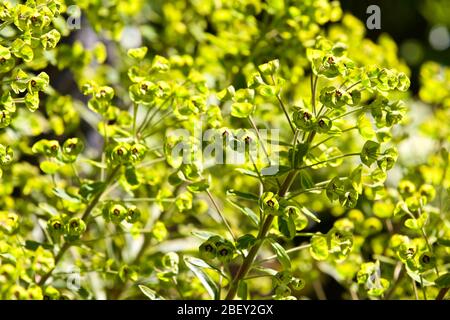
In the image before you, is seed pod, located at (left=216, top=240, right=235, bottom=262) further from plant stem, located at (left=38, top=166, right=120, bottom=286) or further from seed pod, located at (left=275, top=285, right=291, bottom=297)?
plant stem, located at (left=38, top=166, right=120, bottom=286)

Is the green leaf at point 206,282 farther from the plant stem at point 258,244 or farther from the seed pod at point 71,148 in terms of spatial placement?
the seed pod at point 71,148

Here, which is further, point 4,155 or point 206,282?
point 206,282

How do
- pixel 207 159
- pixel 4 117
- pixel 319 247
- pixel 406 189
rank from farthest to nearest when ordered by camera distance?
pixel 207 159 < pixel 406 189 < pixel 319 247 < pixel 4 117

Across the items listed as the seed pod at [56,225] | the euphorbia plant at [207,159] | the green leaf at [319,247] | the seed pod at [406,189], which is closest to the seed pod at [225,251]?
the euphorbia plant at [207,159]

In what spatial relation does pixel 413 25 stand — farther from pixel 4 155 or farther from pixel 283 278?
pixel 4 155

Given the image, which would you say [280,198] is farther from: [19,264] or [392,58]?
[392,58]

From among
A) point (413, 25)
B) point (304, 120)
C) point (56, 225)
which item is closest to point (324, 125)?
point (304, 120)

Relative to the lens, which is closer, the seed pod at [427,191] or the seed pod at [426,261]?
the seed pod at [426,261]

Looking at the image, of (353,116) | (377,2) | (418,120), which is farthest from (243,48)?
(377,2)

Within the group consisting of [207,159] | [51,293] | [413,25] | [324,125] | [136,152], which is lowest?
[413,25]

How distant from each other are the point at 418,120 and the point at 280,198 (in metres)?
1.33

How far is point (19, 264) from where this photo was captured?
1096mm

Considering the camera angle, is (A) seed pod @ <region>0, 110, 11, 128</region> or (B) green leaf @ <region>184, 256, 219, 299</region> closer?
(A) seed pod @ <region>0, 110, 11, 128</region>

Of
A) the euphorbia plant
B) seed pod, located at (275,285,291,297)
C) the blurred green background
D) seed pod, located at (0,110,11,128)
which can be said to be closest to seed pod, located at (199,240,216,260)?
the euphorbia plant
